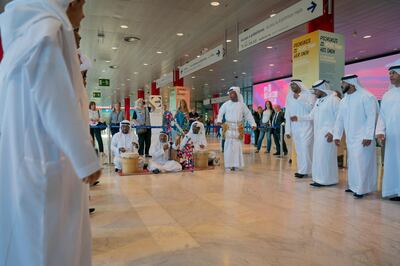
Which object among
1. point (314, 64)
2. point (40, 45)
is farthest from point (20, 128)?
point (314, 64)

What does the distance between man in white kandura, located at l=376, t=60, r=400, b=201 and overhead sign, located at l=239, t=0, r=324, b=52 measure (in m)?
1.72

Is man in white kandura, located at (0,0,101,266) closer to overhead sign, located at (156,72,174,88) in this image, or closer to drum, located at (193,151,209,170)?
drum, located at (193,151,209,170)

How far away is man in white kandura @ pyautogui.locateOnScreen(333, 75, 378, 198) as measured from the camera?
412 cm

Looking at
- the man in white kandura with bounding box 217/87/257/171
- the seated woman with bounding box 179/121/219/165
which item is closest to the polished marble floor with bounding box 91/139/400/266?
the man in white kandura with bounding box 217/87/257/171

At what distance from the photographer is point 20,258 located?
1.14 m

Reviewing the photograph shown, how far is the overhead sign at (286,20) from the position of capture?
511cm

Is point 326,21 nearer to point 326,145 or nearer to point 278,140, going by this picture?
point 326,145

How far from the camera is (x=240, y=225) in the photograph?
297 cm

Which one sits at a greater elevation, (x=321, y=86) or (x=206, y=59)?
(x=206, y=59)

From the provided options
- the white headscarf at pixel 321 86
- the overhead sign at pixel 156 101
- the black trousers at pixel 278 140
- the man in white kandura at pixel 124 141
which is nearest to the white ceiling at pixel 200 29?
the overhead sign at pixel 156 101

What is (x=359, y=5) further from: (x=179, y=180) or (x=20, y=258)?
(x=20, y=258)

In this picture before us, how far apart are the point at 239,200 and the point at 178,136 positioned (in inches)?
143

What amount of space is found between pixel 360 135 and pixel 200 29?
6.05 m

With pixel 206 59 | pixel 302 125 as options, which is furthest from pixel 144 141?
pixel 302 125
